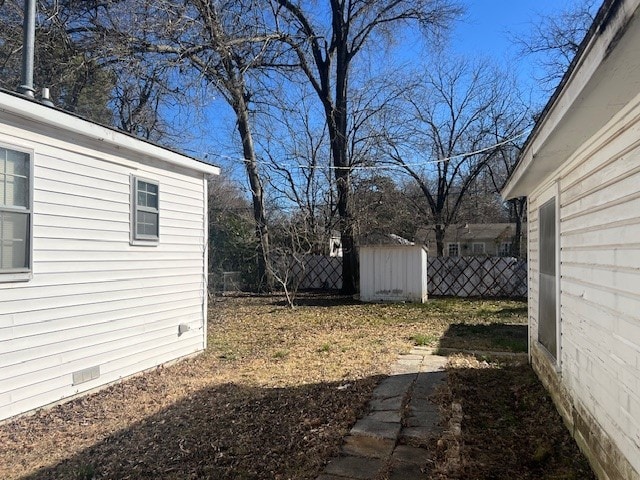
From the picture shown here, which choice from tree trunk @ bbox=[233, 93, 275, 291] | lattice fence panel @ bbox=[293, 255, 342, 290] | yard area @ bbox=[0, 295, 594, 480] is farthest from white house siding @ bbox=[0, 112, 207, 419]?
lattice fence panel @ bbox=[293, 255, 342, 290]

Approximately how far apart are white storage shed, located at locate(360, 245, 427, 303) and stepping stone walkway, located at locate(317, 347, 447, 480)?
7.70 m

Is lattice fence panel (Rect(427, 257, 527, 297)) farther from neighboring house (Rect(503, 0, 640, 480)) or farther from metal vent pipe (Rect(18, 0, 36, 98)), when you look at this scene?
metal vent pipe (Rect(18, 0, 36, 98))

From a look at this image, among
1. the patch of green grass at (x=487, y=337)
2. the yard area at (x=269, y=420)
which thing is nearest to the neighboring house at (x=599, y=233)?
the yard area at (x=269, y=420)

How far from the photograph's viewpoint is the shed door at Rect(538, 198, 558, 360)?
4.05 metres

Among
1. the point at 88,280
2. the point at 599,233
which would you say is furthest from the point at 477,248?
the point at 599,233

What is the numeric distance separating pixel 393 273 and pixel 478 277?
10.9 feet

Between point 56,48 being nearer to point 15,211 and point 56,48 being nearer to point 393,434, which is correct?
point 15,211

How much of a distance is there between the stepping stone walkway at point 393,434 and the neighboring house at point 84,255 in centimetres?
278

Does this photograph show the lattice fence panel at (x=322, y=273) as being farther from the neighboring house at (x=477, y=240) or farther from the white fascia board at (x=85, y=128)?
the neighboring house at (x=477, y=240)

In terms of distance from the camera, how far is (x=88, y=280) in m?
4.56

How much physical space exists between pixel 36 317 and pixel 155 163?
7.56ft

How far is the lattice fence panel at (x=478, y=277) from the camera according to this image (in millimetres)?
13797

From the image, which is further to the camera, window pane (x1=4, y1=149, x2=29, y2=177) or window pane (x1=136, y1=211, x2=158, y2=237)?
window pane (x1=136, y1=211, x2=158, y2=237)

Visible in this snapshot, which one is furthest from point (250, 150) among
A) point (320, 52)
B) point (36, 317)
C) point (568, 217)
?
point (568, 217)
